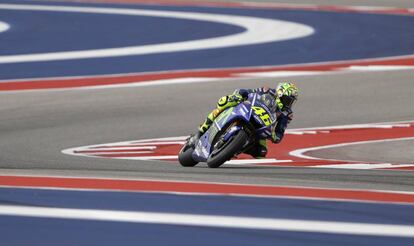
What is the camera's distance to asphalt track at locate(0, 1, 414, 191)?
11398mm

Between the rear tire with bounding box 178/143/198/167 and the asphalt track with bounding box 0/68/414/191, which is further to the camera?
the rear tire with bounding box 178/143/198/167

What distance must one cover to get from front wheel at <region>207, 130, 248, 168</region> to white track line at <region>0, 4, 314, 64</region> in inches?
446

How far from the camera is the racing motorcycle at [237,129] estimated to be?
41.2 ft

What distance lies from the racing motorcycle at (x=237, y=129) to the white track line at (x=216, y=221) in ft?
14.7

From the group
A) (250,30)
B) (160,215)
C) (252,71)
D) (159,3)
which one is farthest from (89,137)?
(159,3)

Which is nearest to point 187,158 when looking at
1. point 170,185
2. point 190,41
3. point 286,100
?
point 286,100

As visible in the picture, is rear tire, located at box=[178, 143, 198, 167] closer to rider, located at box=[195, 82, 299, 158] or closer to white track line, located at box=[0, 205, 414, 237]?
rider, located at box=[195, 82, 299, 158]

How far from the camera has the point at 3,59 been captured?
23531 millimetres

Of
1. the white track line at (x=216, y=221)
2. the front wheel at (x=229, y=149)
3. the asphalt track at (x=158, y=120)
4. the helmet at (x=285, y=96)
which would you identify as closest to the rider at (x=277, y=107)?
the helmet at (x=285, y=96)

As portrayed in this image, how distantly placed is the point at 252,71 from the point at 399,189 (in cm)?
1239

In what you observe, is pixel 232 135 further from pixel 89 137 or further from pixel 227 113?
pixel 89 137

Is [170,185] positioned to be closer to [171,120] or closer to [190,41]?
[171,120]

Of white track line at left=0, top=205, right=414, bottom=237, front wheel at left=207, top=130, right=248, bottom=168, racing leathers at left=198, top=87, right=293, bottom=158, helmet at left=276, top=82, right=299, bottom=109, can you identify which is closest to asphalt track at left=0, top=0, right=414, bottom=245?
white track line at left=0, top=205, right=414, bottom=237

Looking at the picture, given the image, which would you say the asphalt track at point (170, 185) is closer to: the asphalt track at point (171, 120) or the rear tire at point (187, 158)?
the asphalt track at point (171, 120)
